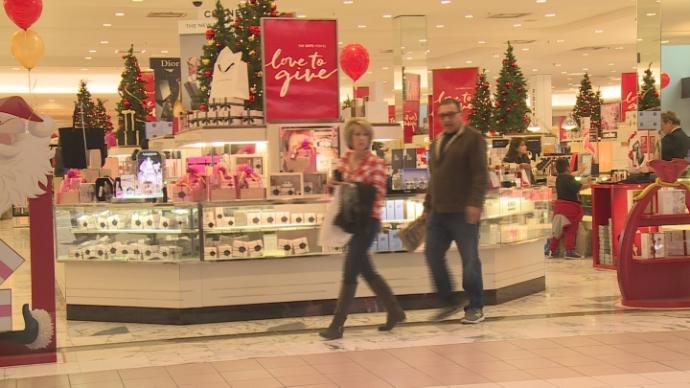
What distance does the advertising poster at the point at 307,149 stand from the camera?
7.41m

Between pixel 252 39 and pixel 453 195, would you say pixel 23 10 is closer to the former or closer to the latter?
pixel 252 39

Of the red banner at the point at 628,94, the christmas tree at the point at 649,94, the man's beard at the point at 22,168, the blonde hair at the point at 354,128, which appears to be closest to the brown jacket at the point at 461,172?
the blonde hair at the point at 354,128

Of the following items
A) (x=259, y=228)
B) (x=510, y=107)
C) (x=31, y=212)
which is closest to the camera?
(x=31, y=212)

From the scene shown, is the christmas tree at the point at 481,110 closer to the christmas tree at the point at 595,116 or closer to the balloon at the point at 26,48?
the christmas tree at the point at 595,116

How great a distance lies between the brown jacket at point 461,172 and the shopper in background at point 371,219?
387 millimetres

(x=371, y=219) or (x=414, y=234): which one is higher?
(x=371, y=219)

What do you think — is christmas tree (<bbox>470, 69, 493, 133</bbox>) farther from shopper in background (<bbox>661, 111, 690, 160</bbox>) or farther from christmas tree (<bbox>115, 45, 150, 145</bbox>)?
shopper in background (<bbox>661, 111, 690, 160</bbox>)

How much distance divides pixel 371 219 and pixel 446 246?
1.84 feet

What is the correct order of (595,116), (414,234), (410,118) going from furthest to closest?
(595,116) < (410,118) < (414,234)

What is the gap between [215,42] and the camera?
318 inches

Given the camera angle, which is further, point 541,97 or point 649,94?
point 541,97

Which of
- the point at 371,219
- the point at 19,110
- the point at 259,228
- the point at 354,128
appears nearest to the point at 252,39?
the point at 259,228

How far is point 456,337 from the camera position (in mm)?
5883

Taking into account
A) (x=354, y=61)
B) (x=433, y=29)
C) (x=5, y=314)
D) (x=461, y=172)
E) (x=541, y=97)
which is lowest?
(x=5, y=314)
